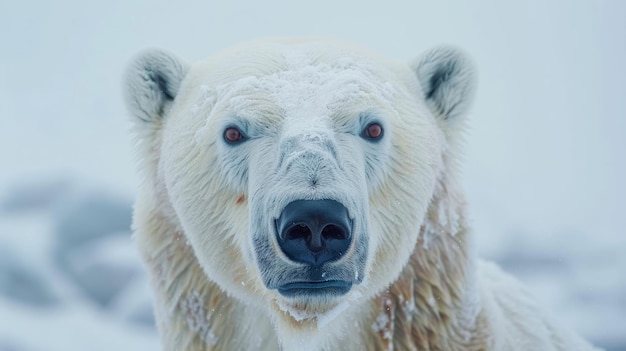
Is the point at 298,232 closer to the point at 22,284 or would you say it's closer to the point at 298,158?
the point at 298,158

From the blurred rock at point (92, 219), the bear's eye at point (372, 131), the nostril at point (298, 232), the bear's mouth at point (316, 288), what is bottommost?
the blurred rock at point (92, 219)

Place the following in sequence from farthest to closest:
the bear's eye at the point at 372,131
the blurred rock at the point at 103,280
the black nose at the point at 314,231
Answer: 1. the blurred rock at the point at 103,280
2. the bear's eye at the point at 372,131
3. the black nose at the point at 314,231

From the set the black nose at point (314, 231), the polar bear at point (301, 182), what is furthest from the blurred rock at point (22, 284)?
the black nose at point (314, 231)

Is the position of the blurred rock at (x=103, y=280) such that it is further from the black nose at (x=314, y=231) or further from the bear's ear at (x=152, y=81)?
the black nose at (x=314, y=231)

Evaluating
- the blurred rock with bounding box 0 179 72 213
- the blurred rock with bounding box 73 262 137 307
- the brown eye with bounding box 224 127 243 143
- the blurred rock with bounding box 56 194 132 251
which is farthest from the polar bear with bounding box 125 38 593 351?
the blurred rock with bounding box 0 179 72 213

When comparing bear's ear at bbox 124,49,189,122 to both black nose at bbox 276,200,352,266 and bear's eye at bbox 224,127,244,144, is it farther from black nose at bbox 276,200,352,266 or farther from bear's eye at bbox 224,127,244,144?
black nose at bbox 276,200,352,266

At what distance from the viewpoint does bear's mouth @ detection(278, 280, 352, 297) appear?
220 centimetres

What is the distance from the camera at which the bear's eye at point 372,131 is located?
2496 mm

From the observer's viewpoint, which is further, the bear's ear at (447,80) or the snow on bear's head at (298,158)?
the bear's ear at (447,80)

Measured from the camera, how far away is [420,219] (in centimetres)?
262

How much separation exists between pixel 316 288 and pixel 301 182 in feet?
1.02

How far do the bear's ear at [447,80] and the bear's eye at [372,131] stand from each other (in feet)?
1.37

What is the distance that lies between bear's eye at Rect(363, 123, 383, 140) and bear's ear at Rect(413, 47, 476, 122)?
1.37 ft

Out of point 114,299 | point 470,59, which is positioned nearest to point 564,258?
point 114,299
